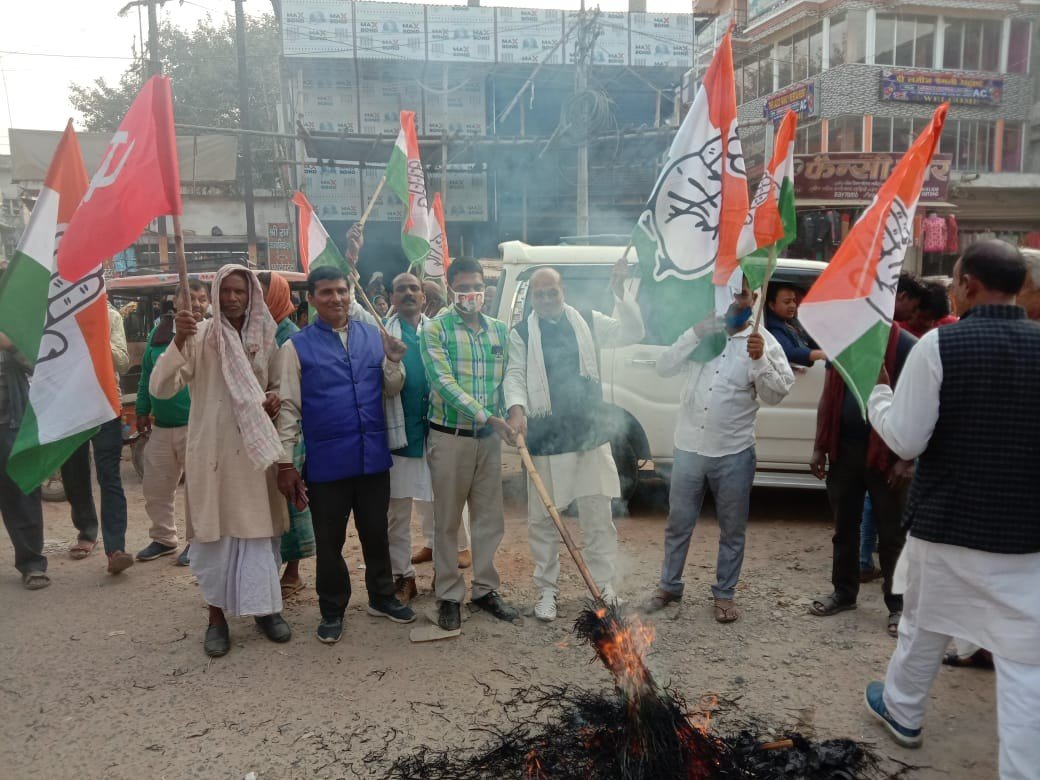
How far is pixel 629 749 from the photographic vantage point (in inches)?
108

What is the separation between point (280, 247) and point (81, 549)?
522 inches

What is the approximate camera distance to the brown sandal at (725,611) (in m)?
4.36

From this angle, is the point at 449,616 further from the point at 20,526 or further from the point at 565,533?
the point at 20,526

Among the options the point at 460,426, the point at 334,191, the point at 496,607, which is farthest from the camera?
the point at 334,191

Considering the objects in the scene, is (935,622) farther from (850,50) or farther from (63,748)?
(850,50)

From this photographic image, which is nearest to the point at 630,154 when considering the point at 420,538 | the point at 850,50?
the point at 850,50

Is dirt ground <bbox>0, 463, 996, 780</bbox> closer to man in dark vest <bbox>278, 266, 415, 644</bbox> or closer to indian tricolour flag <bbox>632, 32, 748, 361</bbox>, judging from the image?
man in dark vest <bbox>278, 266, 415, 644</bbox>

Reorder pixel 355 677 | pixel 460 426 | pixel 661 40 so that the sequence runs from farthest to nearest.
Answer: pixel 661 40 → pixel 460 426 → pixel 355 677

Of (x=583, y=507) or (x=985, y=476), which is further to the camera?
(x=583, y=507)

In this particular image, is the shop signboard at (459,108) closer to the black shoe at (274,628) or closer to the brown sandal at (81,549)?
the brown sandal at (81,549)

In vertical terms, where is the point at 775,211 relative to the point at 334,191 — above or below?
below

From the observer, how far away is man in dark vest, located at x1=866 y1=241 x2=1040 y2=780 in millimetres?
2549

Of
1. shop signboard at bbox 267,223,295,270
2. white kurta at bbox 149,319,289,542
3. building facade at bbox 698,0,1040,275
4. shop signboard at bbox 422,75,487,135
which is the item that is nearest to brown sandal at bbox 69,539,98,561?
white kurta at bbox 149,319,289,542

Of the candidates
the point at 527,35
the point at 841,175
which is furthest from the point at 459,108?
the point at 841,175
